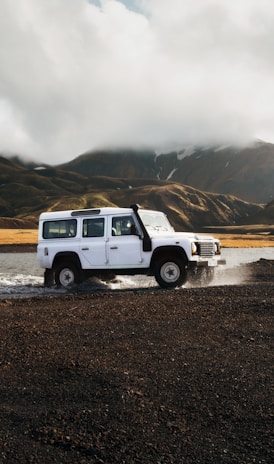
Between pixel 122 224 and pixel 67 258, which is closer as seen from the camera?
pixel 122 224

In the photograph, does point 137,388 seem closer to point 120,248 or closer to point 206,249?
point 120,248

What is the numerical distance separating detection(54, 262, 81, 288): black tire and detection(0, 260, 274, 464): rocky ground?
19.4ft

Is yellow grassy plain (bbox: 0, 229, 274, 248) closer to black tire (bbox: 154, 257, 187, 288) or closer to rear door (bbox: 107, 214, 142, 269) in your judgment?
rear door (bbox: 107, 214, 142, 269)

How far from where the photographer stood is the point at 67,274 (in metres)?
15.6

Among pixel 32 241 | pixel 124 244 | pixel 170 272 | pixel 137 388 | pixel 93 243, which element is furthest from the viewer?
pixel 32 241

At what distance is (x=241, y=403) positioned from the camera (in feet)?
15.1

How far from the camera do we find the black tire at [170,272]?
14.4 metres

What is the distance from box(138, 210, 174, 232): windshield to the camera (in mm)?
15281

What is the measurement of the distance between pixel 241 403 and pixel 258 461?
1104 millimetres

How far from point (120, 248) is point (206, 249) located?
3.04 metres

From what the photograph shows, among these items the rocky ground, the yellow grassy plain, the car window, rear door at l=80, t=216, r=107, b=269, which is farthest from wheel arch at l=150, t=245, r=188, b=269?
the yellow grassy plain

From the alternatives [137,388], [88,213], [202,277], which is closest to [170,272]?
[202,277]

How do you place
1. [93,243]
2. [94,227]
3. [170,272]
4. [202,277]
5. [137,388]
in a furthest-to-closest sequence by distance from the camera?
[202,277]
[94,227]
[93,243]
[170,272]
[137,388]

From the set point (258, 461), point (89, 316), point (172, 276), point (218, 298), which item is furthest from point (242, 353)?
point (172, 276)
